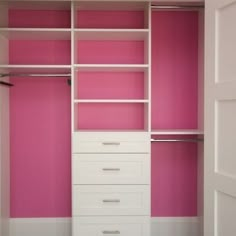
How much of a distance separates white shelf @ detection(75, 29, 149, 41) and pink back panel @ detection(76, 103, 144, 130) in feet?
2.04

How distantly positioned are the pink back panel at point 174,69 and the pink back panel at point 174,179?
23 centimetres

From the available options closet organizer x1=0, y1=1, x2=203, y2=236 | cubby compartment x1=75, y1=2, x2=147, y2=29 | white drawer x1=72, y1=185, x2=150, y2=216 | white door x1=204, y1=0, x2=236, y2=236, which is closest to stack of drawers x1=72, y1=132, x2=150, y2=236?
white drawer x1=72, y1=185, x2=150, y2=216

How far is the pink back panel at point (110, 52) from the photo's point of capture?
312 centimetres

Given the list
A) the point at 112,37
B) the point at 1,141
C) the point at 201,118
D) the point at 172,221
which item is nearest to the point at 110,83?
the point at 112,37

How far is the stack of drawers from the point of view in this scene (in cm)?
266

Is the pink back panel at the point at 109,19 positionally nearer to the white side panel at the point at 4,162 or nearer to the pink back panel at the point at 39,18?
the pink back panel at the point at 39,18

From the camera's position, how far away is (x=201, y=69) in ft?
9.94

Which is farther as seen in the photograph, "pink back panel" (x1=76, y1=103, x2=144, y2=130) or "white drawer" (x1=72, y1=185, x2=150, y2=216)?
"pink back panel" (x1=76, y1=103, x2=144, y2=130)

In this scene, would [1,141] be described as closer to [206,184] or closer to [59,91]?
[59,91]

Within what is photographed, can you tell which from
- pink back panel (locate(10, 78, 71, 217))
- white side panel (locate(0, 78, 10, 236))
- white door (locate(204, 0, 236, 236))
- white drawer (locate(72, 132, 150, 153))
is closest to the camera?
white door (locate(204, 0, 236, 236))

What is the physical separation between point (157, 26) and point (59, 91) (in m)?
1.12

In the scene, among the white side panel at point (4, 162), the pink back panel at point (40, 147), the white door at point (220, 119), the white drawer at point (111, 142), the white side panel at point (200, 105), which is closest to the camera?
the white door at point (220, 119)

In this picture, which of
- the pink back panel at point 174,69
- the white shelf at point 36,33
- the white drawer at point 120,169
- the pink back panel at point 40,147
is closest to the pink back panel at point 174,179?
the pink back panel at point 174,69

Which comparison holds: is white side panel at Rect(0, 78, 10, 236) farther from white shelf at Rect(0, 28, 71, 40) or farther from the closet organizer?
white shelf at Rect(0, 28, 71, 40)
